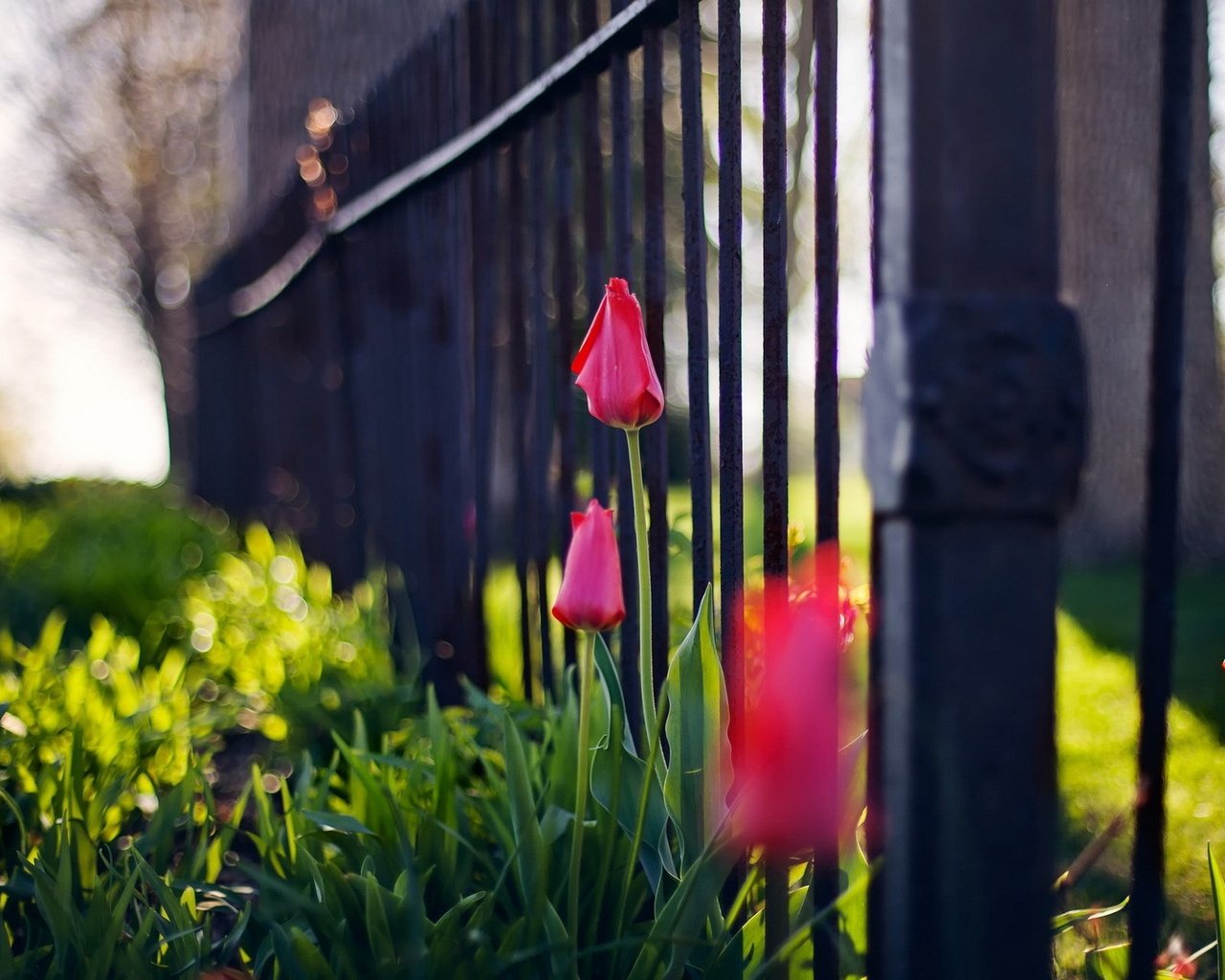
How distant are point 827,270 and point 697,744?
593mm

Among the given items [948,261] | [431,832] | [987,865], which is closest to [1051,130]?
[948,261]

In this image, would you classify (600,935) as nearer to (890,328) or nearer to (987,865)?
(987,865)

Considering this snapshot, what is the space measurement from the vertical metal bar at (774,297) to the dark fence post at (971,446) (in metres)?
0.37

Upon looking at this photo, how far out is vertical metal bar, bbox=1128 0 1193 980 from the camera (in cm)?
86

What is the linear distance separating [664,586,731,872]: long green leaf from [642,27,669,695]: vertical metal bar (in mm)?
397

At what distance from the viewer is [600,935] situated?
1398mm

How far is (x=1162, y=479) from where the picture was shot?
885mm

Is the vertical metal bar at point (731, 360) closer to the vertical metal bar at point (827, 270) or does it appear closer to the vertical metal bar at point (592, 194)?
the vertical metal bar at point (827, 270)

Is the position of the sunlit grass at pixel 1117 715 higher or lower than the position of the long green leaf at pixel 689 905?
lower

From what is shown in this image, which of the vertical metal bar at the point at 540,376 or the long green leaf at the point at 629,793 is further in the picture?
the vertical metal bar at the point at 540,376

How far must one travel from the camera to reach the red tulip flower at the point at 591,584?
117 centimetres

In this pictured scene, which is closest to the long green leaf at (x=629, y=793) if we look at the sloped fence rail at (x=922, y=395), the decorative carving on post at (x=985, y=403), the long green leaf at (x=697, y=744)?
the long green leaf at (x=697, y=744)

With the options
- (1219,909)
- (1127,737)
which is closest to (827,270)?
(1219,909)

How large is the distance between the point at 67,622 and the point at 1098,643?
164 inches
